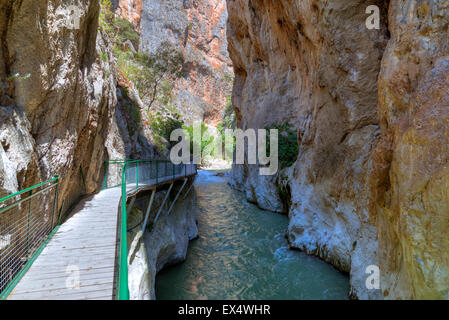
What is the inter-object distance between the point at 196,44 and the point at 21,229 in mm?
57051

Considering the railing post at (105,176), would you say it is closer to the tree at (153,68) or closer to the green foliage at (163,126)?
the green foliage at (163,126)

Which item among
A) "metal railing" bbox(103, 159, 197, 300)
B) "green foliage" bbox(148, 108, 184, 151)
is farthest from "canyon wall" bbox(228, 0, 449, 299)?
"green foliage" bbox(148, 108, 184, 151)

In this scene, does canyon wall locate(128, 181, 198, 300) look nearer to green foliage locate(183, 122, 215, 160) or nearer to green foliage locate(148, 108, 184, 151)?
green foliage locate(148, 108, 184, 151)

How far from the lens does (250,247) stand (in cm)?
1159

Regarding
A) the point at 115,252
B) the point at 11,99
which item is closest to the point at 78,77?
the point at 11,99

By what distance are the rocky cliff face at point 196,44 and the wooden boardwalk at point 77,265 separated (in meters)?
45.2

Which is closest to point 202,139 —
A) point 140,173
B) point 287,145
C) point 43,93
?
point 287,145

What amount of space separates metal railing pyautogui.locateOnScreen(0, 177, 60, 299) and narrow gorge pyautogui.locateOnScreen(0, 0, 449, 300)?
0.41 ft

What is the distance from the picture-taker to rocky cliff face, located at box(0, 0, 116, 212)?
466 centimetres

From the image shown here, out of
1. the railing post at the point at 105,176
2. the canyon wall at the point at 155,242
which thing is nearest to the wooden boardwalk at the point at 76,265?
the canyon wall at the point at 155,242

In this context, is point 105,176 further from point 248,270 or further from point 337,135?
point 337,135

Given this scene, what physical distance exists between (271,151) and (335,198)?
8.12m

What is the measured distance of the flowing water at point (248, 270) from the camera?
8133 mm
